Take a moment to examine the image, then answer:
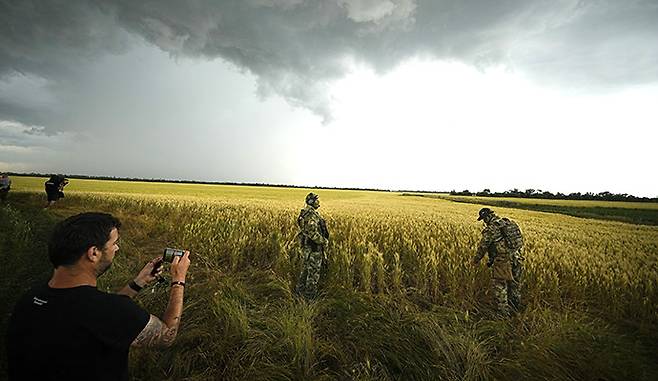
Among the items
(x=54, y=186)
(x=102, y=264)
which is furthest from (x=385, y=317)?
(x=54, y=186)

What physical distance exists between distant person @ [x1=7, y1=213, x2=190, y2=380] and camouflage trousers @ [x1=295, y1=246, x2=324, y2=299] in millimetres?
4582

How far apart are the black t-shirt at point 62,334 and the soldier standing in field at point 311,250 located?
16.0 feet

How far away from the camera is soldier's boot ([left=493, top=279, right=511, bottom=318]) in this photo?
5.88 m

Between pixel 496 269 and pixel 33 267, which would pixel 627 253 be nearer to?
pixel 496 269

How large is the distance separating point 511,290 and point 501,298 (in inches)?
24.8

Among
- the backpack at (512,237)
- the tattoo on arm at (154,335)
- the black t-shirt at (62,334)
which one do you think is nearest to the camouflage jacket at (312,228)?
the backpack at (512,237)

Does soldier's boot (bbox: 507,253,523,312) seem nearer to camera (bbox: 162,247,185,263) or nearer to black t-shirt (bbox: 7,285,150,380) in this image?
camera (bbox: 162,247,185,263)

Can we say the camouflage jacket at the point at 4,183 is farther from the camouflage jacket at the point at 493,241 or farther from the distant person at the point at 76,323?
the camouflage jacket at the point at 493,241

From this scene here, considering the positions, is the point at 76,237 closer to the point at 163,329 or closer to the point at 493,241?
the point at 163,329

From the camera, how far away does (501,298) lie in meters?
5.94

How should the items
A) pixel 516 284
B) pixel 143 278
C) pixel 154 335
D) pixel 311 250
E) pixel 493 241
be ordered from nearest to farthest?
→ pixel 154 335, pixel 143 278, pixel 493 241, pixel 516 284, pixel 311 250

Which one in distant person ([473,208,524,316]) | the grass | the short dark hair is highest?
the short dark hair

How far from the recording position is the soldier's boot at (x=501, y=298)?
5883 mm

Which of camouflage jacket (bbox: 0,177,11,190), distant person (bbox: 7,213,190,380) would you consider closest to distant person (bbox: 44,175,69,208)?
camouflage jacket (bbox: 0,177,11,190)
